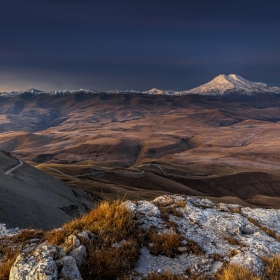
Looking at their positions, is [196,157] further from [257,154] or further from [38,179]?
[38,179]

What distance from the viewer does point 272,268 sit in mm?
7492

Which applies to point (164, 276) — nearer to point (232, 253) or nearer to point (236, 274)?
point (236, 274)

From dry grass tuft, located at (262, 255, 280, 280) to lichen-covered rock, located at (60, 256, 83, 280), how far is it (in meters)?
4.98

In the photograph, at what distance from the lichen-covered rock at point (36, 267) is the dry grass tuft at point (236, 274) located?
14.3 ft

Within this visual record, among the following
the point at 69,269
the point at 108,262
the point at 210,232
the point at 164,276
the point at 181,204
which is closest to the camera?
the point at 69,269

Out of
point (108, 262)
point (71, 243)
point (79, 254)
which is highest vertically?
point (71, 243)

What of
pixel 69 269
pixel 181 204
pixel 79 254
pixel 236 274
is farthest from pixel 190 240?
pixel 69 269

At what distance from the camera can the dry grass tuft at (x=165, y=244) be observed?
8367 millimetres

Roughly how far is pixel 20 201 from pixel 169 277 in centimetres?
2506

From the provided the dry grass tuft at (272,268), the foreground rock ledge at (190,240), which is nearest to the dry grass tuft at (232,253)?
the foreground rock ledge at (190,240)

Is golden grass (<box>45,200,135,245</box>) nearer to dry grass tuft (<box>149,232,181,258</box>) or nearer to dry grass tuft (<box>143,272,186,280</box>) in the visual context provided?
dry grass tuft (<box>149,232,181,258</box>)

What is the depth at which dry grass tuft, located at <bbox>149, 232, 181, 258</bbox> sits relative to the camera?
27.5 feet

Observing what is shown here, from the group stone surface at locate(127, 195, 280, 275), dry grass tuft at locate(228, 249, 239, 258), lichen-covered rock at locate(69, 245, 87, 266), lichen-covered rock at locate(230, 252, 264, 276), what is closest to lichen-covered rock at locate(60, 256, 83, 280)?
lichen-covered rock at locate(69, 245, 87, 266)

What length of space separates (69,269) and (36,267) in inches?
31.8
